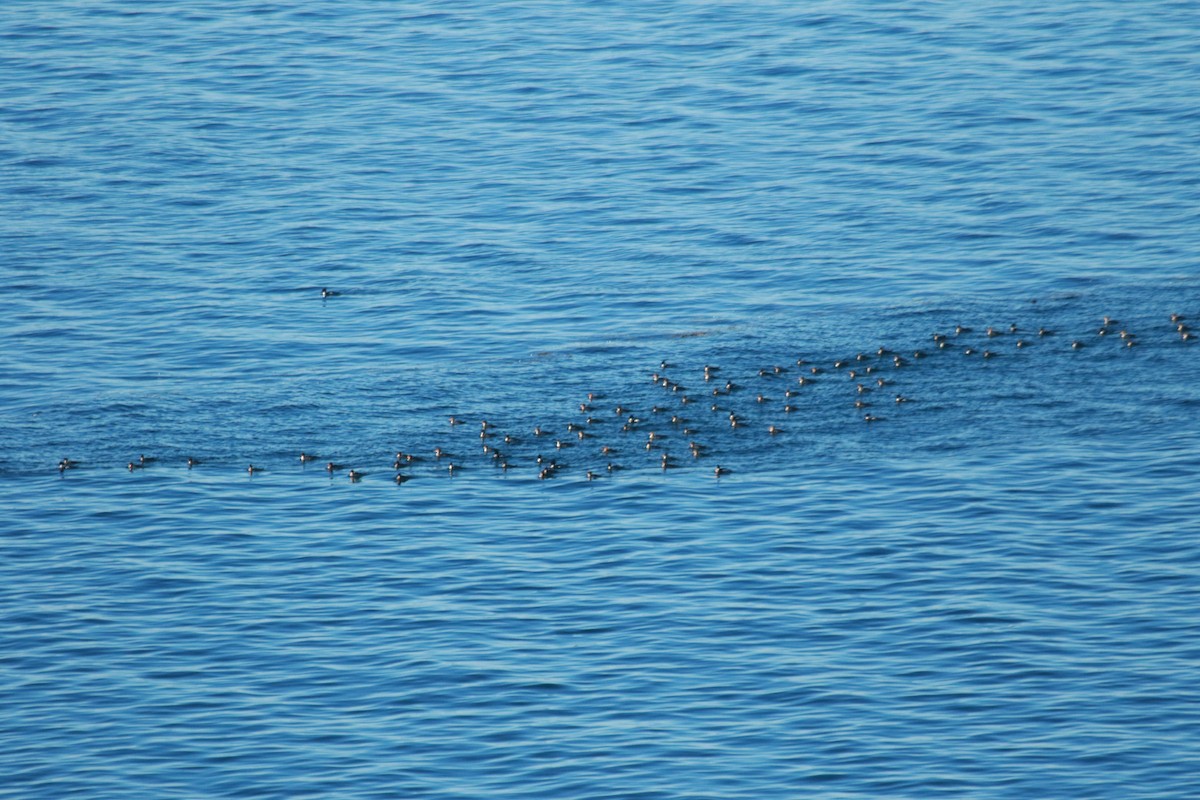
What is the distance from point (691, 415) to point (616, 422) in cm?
160

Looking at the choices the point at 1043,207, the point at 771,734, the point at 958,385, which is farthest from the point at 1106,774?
the point at 1043,207

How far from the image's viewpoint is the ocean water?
2556cm

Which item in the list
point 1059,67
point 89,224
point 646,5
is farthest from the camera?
point 646,5

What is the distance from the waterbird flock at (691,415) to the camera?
34.3 meters

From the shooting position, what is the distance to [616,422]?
35.4 m

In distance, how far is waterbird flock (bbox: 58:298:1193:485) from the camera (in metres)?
34.3

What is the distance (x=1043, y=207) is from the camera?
1868 inches

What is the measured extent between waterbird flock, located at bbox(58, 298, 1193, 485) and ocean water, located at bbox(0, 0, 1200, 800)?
118mm

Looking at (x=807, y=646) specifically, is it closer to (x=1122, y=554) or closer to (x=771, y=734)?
(x=771, y=734)

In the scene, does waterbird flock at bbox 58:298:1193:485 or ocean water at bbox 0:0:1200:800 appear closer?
ocean water at bbox 0:0:1200:800

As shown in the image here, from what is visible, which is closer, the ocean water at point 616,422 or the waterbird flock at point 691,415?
the ocean water at point 616,422

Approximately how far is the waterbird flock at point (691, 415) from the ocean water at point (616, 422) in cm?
A: 12

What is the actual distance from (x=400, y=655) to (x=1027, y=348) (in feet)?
55.9

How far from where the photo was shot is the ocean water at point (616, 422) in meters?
25.6
